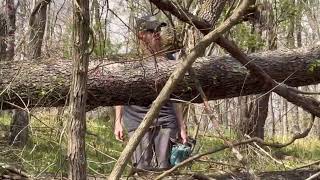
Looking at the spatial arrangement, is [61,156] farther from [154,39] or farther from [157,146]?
[157,146]

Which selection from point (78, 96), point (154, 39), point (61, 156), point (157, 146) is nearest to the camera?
point (78, 96)

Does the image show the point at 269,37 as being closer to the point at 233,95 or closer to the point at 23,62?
the point at 233,95

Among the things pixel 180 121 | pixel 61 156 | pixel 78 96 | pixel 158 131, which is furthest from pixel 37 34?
pixel 78 96

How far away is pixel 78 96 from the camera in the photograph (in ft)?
8.93

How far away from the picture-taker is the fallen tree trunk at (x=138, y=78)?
14.3 feet

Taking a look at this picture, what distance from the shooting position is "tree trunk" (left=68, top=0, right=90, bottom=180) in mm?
2689

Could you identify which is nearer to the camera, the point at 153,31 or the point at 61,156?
the point at 61,156

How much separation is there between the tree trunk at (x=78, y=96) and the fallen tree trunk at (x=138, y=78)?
1.40m

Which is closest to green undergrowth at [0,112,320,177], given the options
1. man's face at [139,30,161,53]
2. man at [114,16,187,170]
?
man at [114,16,187,170]

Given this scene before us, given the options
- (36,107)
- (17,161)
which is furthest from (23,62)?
(17,161)

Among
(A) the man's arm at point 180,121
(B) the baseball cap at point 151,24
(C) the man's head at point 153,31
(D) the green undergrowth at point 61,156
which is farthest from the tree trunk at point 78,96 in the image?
(A) the man's arm at point 180,121

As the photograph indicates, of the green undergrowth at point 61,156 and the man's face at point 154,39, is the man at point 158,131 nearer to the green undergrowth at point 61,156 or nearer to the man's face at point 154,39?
the green undergrowth at point 61,156

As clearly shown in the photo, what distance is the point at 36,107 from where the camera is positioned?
4.31 metres

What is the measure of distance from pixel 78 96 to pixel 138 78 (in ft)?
5.95
